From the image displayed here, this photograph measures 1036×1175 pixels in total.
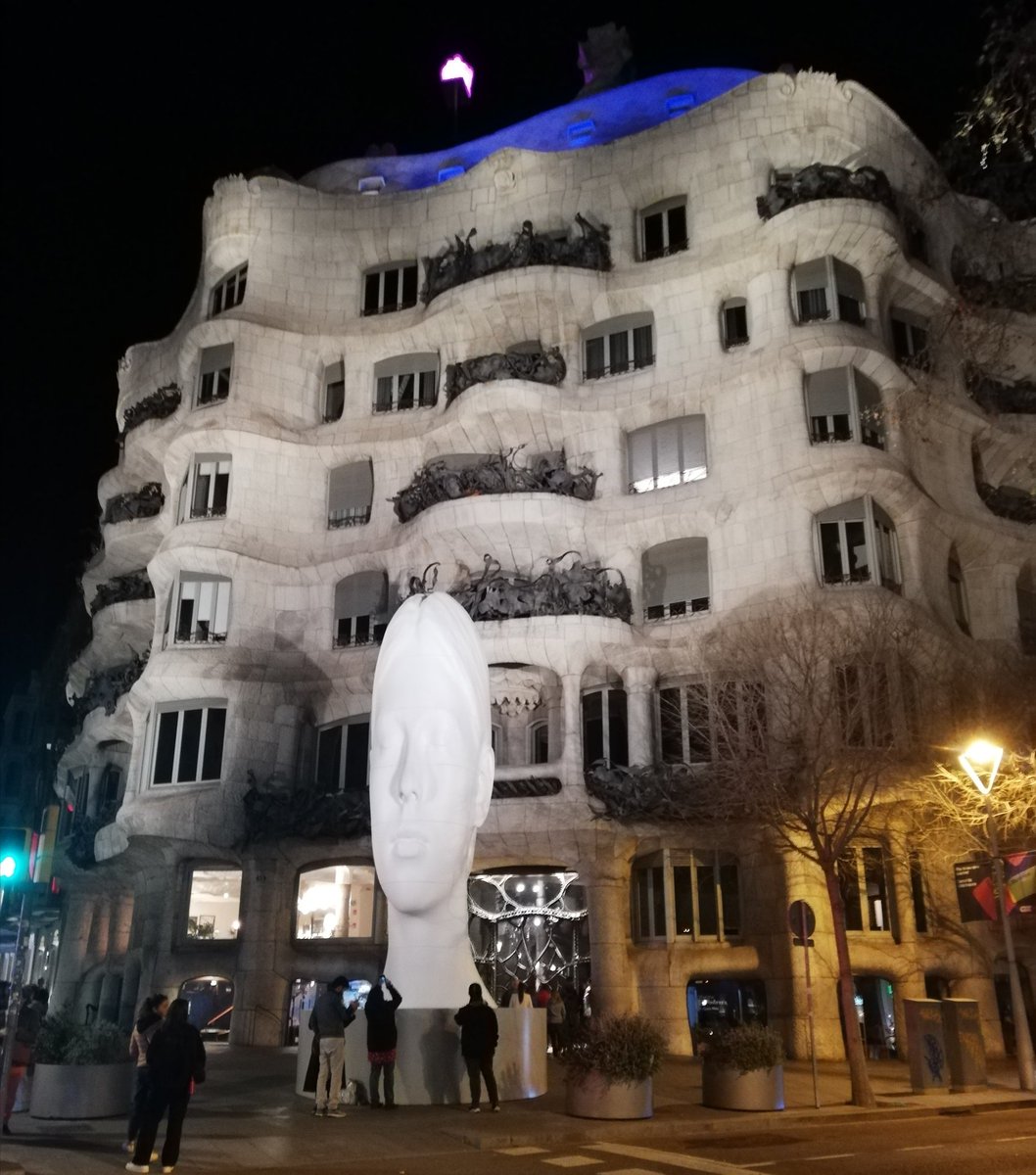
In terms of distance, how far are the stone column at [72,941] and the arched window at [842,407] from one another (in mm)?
33105

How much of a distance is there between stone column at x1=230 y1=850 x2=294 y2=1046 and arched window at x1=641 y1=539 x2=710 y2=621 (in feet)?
44.6

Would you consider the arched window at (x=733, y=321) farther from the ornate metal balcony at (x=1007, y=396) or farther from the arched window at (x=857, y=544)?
the ornate metal balcony at (x=1007, y=396)

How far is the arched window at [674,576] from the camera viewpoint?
3262 cm

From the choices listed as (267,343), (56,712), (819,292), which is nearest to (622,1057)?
(819,292)

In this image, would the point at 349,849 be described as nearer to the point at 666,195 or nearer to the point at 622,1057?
the point at 622,1057

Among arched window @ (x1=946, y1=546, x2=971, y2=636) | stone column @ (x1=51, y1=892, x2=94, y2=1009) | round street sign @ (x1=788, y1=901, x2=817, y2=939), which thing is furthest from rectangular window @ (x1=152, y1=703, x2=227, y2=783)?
arched window @ (x1=946, y1=546, x2=971, y2=636)

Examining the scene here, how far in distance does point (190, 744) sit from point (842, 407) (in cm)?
2178

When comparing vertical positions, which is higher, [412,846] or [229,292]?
[229,292]

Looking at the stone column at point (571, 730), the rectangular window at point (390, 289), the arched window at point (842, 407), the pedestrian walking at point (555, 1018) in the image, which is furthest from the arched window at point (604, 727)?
the rectangular window at point (390, 289)

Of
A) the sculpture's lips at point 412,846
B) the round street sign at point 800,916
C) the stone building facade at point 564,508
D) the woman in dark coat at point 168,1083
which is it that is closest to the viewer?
the woman in dark coat at point 168,1083

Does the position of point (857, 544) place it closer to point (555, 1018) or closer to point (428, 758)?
point (555, 1018)

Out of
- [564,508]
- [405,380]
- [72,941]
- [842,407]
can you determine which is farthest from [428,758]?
[72,941]

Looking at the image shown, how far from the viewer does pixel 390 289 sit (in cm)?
3897

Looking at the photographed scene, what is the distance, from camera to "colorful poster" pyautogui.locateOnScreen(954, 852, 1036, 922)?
19500mm
